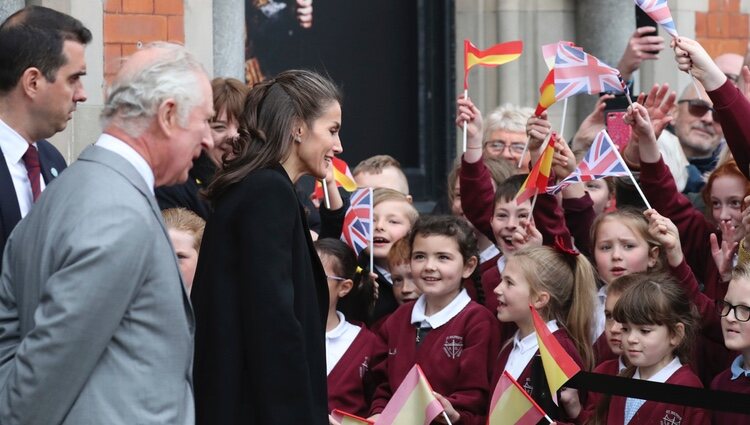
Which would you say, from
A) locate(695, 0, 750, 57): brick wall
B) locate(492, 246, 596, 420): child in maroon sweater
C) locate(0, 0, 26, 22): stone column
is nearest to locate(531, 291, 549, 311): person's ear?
locate(492, 246, 596, 420): child in maroon sweater

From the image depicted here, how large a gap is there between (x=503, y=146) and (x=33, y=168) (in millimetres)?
3145

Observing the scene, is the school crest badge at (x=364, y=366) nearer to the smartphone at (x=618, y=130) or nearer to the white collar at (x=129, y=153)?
the smartphone at (x=618, y=130)

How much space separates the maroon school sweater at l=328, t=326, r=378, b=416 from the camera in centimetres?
522

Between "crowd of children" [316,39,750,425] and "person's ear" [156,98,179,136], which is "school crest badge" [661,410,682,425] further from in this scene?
"person's ear" [156,98,179,136]

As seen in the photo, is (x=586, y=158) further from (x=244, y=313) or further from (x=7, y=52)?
(x=7, y=52)

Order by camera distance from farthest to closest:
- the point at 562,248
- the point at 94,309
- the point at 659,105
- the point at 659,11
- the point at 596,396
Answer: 1. the point at 659,105
2. the point at 562,248
3. the point at 659,11
4. the point at 596,396
5. the point at 94,309

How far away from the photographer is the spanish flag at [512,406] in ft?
14.5

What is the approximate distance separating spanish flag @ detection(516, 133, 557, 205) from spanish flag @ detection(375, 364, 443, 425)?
91 centimetres

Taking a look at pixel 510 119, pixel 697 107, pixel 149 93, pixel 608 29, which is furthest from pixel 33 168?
pixel 608 29

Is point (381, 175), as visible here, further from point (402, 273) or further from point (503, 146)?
point (402, 273)

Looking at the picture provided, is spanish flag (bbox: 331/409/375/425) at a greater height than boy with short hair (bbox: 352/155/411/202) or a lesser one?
lesser

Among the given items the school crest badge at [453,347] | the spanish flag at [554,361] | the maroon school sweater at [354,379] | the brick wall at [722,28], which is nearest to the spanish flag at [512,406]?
the spanish flag at [554,361]

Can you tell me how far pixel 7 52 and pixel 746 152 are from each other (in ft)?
7.84

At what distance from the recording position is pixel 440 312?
16.9 feet
